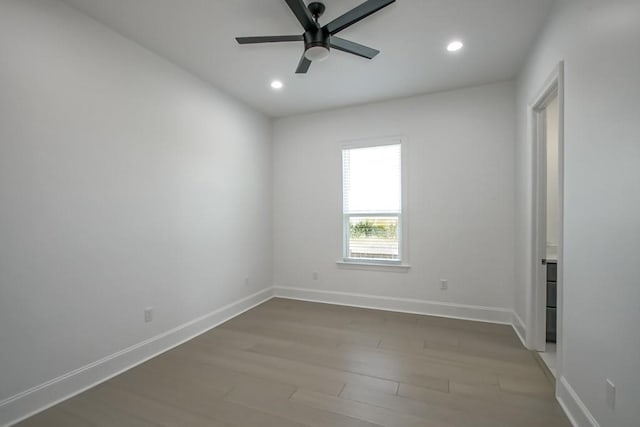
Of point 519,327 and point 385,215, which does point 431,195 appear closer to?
point 385,215

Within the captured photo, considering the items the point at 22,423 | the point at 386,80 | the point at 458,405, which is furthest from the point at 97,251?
the point at 386,80

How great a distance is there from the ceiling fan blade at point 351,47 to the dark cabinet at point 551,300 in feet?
8.38

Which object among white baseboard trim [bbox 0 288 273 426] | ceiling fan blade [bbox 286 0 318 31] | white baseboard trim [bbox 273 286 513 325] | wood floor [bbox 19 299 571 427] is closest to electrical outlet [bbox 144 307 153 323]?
white baseboard trim [bbox 0 288 273 426]

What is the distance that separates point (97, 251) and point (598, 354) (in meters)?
3.37

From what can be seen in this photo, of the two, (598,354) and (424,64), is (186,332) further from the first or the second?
(424,64)

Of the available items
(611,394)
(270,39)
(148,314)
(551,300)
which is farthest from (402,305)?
(270,39)

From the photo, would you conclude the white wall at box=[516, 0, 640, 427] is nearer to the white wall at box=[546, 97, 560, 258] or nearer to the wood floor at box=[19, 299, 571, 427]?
the wood floor at box=[19, 299, 571, 427]

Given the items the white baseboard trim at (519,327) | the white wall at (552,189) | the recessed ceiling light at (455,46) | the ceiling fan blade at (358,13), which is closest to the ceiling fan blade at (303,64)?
the ceiling fan blade at (358,13)

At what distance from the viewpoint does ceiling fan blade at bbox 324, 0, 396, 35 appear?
1.83 m

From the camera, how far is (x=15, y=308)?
5.96 feet

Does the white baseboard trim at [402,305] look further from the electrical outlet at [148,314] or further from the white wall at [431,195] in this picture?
the electrical outlet at [148,314]

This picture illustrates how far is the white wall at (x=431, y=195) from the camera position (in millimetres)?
3434

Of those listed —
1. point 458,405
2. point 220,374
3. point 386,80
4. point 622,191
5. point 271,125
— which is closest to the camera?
point 622,191

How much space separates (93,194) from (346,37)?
248cm
